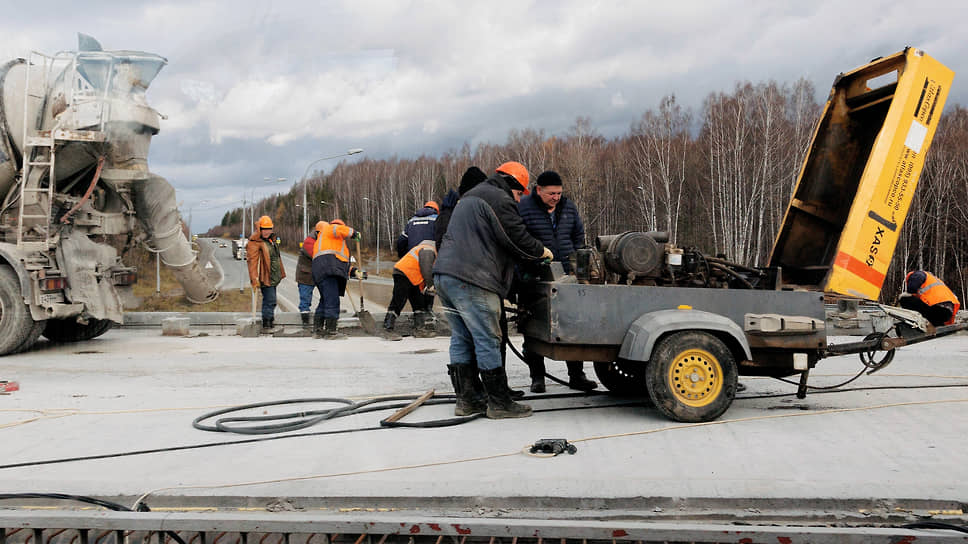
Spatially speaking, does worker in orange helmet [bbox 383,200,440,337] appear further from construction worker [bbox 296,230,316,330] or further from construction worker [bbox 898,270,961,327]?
construction worker [bbox 898,270,961,327]

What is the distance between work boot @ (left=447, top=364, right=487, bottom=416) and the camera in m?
5.24

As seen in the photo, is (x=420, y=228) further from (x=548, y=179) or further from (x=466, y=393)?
(x=466, y=393)

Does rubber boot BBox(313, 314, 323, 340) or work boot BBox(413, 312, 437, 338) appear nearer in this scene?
work boot BBox(413, 312, 437, 338)

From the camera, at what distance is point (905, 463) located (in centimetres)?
393

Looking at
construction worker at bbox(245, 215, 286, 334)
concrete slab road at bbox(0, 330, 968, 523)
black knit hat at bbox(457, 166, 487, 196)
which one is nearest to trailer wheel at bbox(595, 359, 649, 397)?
concrete slab road at bbox(0, 330, 968, 523)

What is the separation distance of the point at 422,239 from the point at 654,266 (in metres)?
5.31

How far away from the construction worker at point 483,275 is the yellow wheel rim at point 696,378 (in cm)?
114

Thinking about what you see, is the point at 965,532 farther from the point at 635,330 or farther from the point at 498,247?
the point at 498,247

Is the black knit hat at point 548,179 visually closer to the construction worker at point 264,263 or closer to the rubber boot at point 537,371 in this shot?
the rubber boot at point 537,371

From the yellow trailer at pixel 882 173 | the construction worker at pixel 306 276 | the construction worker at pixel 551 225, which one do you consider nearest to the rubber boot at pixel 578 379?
the construction worker at pixel 551 225

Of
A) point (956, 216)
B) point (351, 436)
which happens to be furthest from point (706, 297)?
point (956, 216)

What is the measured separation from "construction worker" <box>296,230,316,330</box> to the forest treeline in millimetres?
21359

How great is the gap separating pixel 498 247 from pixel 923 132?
3724 millimetres

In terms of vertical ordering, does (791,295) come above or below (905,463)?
above
